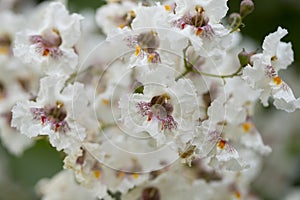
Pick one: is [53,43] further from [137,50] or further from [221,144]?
[221,144]

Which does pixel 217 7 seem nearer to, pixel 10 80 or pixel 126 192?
pixel 126 192

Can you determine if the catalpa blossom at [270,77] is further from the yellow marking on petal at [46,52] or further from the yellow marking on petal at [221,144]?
the yellow marking on petal at [46,52]

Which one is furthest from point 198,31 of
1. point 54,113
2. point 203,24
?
point 54,113

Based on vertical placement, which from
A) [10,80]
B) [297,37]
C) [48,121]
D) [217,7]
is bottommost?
[297,37]

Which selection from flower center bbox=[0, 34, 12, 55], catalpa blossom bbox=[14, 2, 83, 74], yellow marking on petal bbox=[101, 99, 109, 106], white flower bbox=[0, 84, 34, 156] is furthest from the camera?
flower center bbox=[0, 34, 12, 55]

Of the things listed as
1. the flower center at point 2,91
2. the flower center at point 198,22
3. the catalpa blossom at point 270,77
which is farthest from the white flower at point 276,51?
the flower center at point 2,91

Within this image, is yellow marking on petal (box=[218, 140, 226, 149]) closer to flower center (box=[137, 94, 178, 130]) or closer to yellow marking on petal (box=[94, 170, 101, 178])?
flower center (box=[137, 94, 178, 130])

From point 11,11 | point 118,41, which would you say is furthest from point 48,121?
point 11,11

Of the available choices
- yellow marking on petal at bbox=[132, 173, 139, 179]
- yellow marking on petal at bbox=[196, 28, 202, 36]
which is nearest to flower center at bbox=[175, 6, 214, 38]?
yellow marking on petal at bbox=[196, 28, 202, 36]
